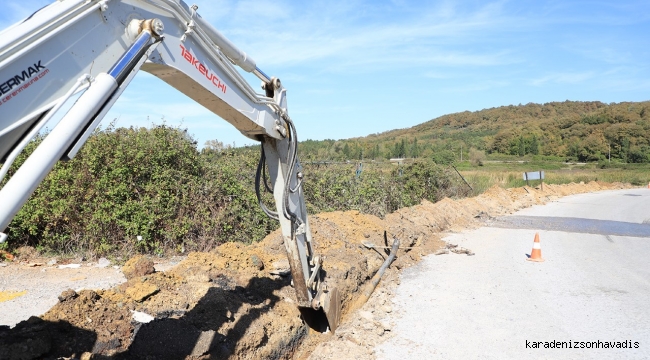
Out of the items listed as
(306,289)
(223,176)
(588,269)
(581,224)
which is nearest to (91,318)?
(306,289)

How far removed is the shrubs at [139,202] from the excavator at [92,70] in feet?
21.1

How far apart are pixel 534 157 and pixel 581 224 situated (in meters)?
55.0

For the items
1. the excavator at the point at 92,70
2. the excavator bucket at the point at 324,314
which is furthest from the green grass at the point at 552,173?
the excavator at the point at 92,70

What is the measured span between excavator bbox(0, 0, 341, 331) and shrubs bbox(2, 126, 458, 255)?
21.1 feet

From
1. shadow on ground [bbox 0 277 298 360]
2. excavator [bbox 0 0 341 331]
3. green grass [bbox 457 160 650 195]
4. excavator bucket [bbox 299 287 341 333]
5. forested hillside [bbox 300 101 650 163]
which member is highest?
forested hillside [bbox 300 101 650 163]

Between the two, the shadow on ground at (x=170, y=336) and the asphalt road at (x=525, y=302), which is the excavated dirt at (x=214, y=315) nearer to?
the shadow on ground at (x=170, y=336)

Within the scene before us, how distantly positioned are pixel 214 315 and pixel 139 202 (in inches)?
230

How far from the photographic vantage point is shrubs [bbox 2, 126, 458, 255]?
1040cm

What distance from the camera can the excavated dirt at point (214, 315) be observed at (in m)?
4.68

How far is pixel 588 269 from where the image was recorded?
10.5 metres

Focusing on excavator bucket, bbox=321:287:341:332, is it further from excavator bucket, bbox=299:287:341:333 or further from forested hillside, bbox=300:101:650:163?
forested hillside, bbox=300:101:650:163

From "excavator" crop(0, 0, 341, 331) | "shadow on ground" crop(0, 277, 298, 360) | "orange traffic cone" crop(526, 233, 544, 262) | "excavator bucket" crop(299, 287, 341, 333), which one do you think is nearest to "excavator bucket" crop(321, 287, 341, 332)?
"excavator bucket" crop(299, 287, 341, 333)

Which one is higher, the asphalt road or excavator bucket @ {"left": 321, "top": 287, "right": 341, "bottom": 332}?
the asphalt road

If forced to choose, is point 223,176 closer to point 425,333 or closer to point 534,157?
point 425,333
